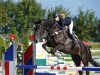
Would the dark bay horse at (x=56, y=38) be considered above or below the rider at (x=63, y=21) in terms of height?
below

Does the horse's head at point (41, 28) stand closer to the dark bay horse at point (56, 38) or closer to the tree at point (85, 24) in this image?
the dark bay horse at point (56, 38)

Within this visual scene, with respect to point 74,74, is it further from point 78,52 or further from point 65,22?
point 65,22

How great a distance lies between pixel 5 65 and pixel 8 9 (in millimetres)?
32861

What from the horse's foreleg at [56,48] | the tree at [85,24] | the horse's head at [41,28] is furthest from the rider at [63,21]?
the tree at [85,24]

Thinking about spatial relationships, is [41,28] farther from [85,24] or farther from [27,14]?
[27,14]

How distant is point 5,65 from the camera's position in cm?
623

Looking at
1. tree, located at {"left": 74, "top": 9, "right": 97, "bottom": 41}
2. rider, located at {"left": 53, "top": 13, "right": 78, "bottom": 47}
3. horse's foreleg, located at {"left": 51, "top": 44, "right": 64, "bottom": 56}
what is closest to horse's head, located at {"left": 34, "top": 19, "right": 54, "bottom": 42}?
rider, located at {"left": 53, "top": 13, "right": 78, "bottom": 47}

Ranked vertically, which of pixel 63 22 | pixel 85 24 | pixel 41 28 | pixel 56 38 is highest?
pixel 85 24

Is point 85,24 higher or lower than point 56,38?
higher

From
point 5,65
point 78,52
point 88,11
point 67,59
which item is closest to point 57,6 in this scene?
point 88,11

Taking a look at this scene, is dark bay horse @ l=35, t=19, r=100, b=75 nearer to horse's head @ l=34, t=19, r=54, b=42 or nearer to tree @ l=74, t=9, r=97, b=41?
horse's head @ l=34, t=19, r=54, b=42

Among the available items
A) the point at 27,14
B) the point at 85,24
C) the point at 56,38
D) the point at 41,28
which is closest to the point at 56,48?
the point at 56,38

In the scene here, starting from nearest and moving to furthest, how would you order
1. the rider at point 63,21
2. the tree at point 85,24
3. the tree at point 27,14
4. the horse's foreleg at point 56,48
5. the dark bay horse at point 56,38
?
the dark bay horse at point 56,38
the horse's foreleg at point 56,48
the rider at point 63,21
the tree at point 85,24
the tree at point 27,14

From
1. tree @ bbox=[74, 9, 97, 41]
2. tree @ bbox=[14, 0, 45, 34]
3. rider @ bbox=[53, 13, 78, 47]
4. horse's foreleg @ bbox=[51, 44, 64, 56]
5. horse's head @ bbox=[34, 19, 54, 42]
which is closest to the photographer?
horse's head @ bbox=[34, 19, 54, 42]
